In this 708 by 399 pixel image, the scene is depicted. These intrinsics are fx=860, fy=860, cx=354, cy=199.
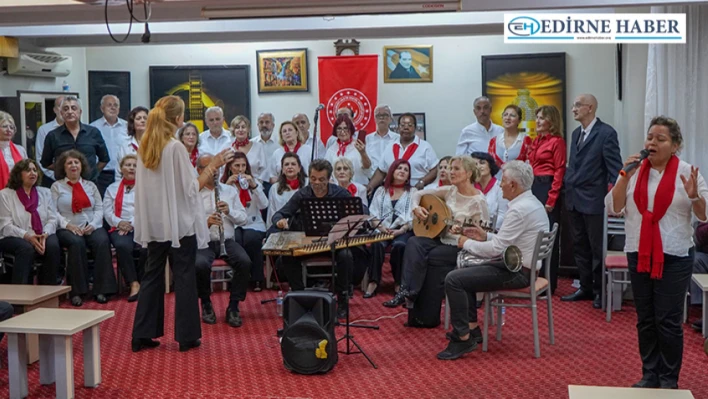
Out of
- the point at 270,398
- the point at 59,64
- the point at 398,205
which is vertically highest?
the point at 59,64

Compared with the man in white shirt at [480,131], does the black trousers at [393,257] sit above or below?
below

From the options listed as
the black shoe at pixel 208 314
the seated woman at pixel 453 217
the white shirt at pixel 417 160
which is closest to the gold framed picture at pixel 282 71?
the white shirt at pixel 417 160

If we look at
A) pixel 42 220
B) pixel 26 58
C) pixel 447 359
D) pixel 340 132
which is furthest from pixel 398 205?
pixel 26 58

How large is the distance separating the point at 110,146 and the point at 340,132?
2.44 m

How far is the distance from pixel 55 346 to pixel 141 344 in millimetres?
1064

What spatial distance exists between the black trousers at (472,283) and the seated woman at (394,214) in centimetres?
177

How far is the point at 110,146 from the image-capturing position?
342 inches

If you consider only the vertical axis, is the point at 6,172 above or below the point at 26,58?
below

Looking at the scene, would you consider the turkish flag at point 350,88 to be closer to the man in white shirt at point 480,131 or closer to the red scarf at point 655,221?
the man in white shirt at point 480,131

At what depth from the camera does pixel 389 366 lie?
5027 millimetres

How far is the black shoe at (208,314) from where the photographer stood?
616 cm

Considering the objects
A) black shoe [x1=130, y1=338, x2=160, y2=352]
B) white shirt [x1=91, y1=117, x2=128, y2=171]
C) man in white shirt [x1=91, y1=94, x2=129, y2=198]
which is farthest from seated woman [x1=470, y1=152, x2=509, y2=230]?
white shirt [x1=91, y1=117, x2=128, y2=171]

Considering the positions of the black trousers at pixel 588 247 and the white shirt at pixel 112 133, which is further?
the white shirt at pixel 112 133

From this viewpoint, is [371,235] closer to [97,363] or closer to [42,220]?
[97,363]
